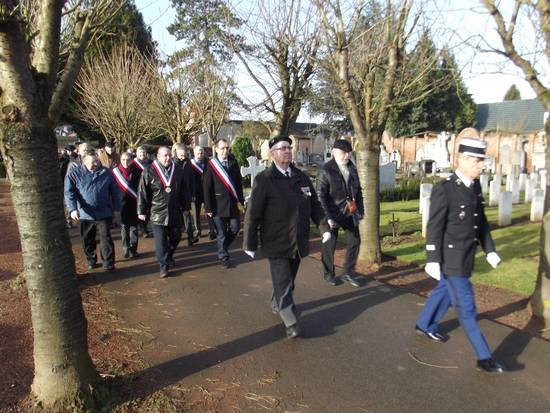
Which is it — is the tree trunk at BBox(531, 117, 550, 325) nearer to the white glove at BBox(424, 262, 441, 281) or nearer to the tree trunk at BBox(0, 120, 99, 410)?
the white glove at BBox(424, 262, 441, 281)

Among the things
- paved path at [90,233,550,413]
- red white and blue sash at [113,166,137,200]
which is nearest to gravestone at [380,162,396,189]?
red white and blue sash at [113,166,137,200]

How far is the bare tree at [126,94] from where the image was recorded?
1892 cm

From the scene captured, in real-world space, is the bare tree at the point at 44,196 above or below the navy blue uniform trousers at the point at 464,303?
above

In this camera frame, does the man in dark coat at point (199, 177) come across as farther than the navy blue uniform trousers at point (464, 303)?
Yes

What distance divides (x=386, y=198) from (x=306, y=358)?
1319 cm

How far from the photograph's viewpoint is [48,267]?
123 inches

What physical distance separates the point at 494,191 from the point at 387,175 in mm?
5729

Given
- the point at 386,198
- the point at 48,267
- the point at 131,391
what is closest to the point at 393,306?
the point at 131,391

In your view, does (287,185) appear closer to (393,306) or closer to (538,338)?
(393,306)

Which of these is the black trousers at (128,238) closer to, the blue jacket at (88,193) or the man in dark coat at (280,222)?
the blue jacket at (88,193)

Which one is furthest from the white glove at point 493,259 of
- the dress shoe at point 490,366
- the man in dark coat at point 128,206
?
the man in dark coat at point 128,206

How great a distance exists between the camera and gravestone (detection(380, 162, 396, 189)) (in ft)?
61.3

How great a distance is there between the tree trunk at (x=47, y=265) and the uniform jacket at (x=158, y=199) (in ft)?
11.7

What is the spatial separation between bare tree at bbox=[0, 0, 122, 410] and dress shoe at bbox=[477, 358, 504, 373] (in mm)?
3143
